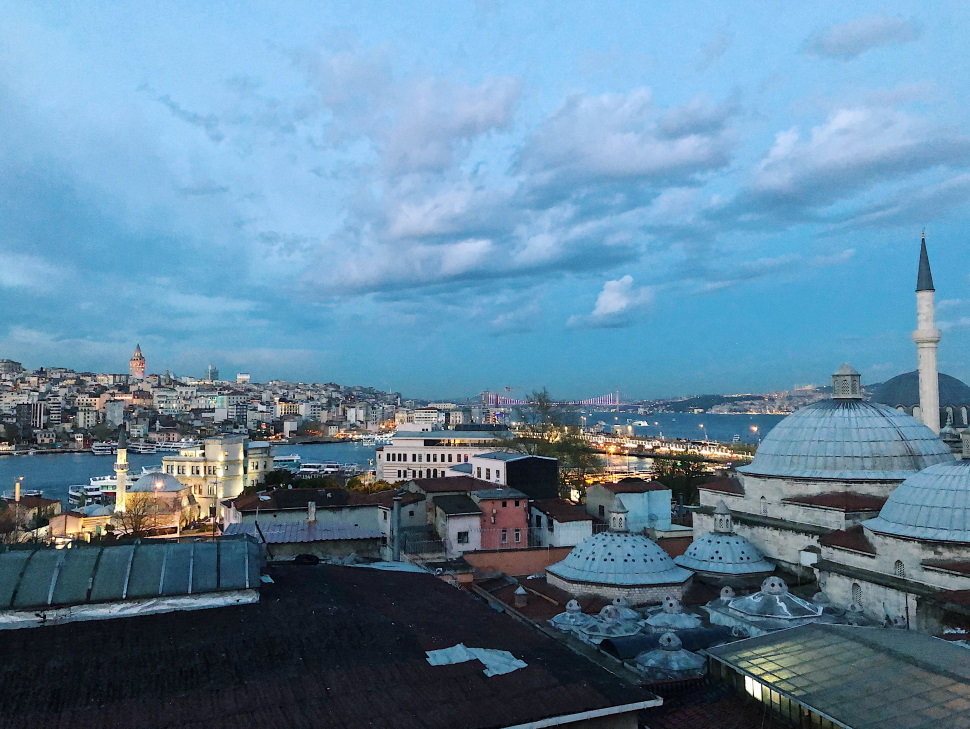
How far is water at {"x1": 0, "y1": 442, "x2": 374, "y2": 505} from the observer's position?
207ft

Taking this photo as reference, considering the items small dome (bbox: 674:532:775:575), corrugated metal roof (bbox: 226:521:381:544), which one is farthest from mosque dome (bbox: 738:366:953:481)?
corrugated metal roof (bbox: 226:521:381:544)

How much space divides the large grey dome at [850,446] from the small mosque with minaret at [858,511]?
2 centimetres

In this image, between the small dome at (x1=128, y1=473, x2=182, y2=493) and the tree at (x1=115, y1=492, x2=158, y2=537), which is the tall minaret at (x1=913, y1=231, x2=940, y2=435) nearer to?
the tree at (x1=115, y1=492, x2=158, y2=537)

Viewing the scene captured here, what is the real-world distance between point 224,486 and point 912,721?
39.2m

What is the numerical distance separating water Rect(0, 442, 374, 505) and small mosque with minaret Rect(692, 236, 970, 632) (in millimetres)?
50551

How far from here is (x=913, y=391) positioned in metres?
58.0

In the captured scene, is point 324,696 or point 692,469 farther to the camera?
point 692,469

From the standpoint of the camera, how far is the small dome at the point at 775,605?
11.6 m

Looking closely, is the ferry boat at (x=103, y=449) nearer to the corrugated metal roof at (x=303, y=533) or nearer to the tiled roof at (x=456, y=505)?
the tiled roof at (x=456, y=505)

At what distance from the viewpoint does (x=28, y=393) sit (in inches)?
5881

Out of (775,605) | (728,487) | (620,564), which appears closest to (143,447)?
(728,487)

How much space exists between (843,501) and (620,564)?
16.4ft

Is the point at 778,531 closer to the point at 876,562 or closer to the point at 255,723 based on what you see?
the point at 876,562

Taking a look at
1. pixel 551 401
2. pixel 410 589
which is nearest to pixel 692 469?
pixel 551 401
